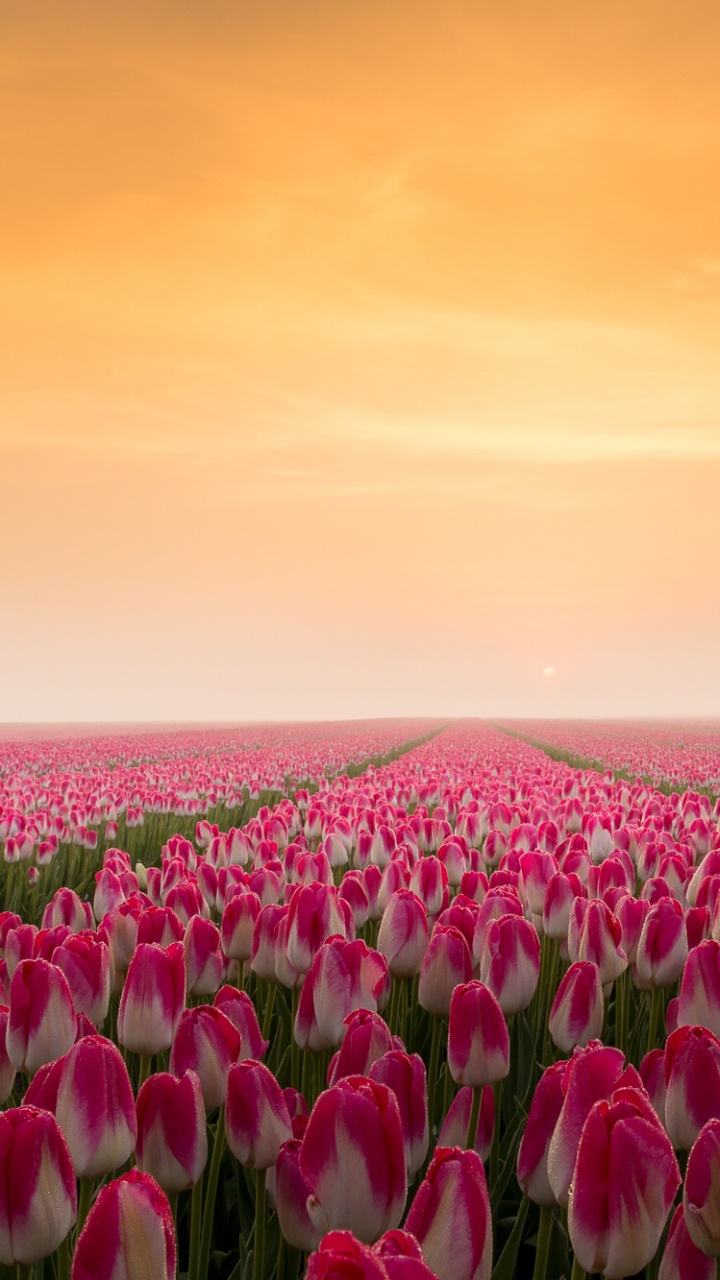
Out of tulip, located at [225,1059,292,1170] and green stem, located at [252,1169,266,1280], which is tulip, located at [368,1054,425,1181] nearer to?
tulip, located at [225,1059,292,1170]

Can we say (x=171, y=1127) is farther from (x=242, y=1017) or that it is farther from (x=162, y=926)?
(x=162, y=926)

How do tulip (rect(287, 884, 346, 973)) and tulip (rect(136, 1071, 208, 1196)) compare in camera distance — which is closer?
tulip (rect(136, 1071, 208, 1196))

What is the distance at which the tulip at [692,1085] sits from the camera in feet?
5.96

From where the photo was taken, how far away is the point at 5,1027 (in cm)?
231

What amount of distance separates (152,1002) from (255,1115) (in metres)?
0.60

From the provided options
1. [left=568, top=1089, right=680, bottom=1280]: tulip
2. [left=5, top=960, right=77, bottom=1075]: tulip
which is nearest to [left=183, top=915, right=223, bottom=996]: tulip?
[left=5, top=960, right=77, bottom=1075]: tulip

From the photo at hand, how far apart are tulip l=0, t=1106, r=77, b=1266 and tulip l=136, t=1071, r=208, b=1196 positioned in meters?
0.28

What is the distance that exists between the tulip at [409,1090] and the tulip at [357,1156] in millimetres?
213

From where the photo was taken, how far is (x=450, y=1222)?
1.33 m

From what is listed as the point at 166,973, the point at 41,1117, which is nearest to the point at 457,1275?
the point at 41,1117

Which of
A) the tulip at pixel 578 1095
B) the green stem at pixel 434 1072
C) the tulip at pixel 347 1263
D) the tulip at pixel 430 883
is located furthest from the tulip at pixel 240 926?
the tulip at pixel 347 1263

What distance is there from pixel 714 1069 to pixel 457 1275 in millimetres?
678

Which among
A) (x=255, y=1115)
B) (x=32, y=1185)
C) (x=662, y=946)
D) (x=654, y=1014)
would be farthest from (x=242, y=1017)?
(x=654, y=1014)

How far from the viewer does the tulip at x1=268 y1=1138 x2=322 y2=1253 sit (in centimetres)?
174
